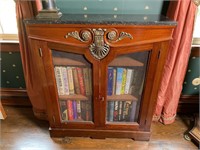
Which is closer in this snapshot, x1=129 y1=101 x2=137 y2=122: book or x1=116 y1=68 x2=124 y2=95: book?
x1=116 y1=68 x2=124 y2=95: book

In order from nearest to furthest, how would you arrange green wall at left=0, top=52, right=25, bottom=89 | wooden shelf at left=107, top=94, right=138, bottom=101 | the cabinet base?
wooden shelf at left=107, top=94, right=138, bottom=101, the cabinet base, green wall at left=0, top=52, right=25, bottom=89

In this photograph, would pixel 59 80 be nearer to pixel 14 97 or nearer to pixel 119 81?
pixel 119 81

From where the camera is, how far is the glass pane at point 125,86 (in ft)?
3.32

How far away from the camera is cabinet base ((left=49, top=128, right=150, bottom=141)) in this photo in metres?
1.31

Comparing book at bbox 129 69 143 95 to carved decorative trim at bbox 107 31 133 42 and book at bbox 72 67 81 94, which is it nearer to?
carved decorative trim at bbox 107 31 133 42

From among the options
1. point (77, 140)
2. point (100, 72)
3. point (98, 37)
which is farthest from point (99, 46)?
point (77, 140)

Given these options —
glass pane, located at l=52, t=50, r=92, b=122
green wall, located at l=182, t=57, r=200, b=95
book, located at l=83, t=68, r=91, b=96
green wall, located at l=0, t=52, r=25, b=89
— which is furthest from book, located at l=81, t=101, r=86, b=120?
green wall, located at l=182, t=57, r=200, b=95

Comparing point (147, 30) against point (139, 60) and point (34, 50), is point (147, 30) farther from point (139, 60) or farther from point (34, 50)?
point (34, 50)

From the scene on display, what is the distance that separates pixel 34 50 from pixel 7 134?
91cm

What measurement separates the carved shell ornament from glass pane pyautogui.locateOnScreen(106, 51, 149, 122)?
134mm

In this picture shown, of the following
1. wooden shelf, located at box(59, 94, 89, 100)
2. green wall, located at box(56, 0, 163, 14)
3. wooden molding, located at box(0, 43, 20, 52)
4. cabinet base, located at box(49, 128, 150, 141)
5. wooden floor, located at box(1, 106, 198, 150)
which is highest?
green wall, located at box(56, 0, 163, 14)

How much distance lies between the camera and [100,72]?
1.00 m

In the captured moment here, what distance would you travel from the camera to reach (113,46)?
0.90 meters

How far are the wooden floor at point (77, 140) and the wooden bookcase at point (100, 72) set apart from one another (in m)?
0.07
